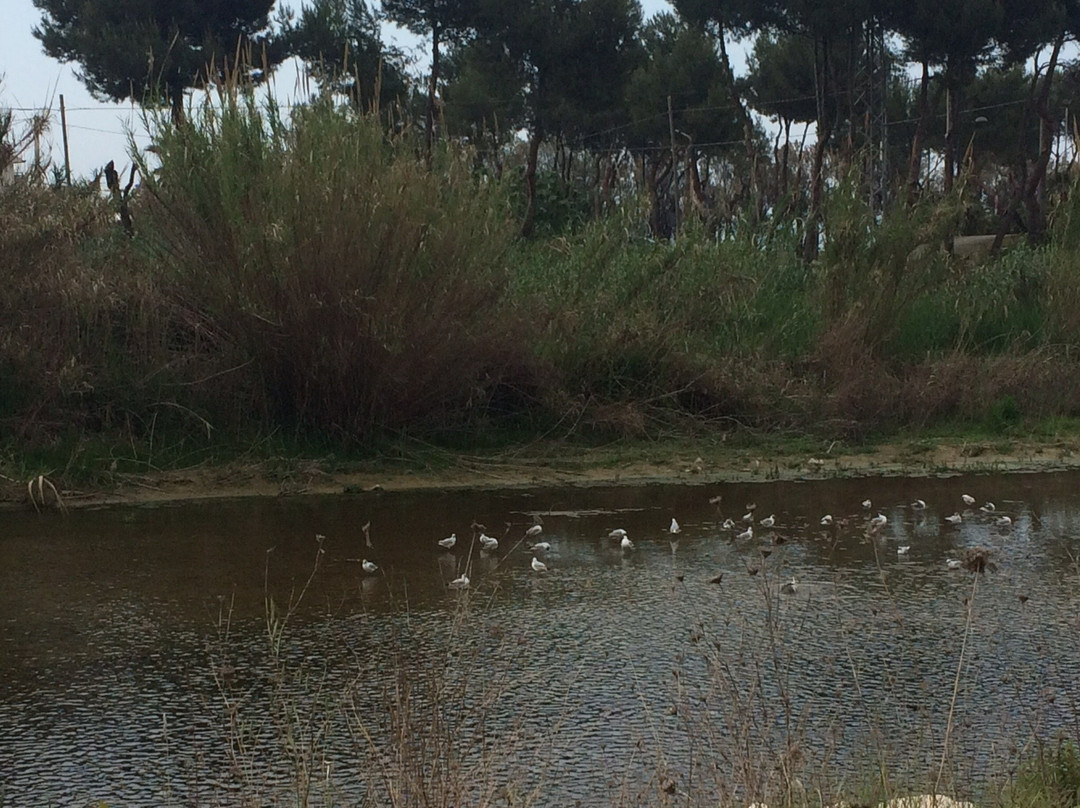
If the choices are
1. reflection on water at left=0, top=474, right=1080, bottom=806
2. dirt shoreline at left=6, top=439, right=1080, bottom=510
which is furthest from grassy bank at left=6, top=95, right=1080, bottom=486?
reflection on water at left=0, top=474, right=1080, bottom=806

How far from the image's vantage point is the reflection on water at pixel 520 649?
4.57m

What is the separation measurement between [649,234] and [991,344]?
13.7ft

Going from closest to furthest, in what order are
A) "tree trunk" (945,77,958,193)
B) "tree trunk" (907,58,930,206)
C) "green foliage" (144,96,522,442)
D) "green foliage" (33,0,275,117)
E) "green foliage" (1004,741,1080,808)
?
"green foliage" (1004,741,1080,808) < "green foliage" (144,96,522,442) < "tree trunk" (907,58,930,206) < "tree trunk" (945,77,958,193) < "green foliage" (33,0,275,117)

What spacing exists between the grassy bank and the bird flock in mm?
2725

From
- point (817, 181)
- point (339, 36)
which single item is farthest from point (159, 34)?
point (817, 181)

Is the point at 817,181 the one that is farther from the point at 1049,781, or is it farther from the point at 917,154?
the point at 1049,781

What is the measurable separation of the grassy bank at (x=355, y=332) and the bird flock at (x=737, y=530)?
2.72 metres

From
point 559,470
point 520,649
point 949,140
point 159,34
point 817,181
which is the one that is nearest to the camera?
point 520,649

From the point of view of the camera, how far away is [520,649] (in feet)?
20.3

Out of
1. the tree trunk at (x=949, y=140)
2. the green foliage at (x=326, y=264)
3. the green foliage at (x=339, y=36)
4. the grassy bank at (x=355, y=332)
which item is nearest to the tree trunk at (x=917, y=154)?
the tree trunk at (x=949, y=140)

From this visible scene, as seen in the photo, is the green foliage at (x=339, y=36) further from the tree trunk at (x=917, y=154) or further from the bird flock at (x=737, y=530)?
the bird flock at (x=737, y=530)

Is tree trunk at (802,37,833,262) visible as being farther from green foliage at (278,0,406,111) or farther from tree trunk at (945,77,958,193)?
green foliage at (278,0,406,111)

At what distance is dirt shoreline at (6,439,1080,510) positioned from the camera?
35.3ft

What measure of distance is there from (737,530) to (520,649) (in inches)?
132
